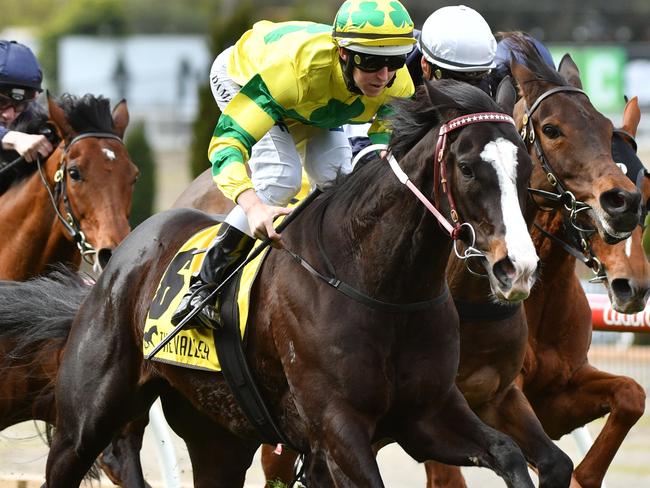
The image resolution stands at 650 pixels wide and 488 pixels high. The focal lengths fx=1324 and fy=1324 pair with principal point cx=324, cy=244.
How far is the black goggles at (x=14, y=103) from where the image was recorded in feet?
23.4

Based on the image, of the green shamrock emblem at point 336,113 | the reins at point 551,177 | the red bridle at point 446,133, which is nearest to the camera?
the red bridle at point 446,133

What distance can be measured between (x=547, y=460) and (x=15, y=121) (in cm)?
384

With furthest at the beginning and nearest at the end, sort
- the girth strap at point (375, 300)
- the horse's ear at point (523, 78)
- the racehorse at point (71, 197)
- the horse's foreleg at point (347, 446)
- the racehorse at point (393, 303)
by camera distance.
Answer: the racehorse at point (71, 197)
the horse's ear at point (523, 78)
the girth strap at point (375, 300)
the horse's foreleg at point (347, 446)
the racehorse at point (393, 303)

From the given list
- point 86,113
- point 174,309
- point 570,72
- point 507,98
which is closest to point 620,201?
point 507,98

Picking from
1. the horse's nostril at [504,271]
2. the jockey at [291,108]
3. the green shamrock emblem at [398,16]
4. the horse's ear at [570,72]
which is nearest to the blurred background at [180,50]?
the horse's ear at [570,72]

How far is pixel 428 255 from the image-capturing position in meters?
4.23

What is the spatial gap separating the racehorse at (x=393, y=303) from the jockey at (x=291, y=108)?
0.69ft

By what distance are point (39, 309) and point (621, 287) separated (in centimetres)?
245

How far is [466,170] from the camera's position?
3.91 metres

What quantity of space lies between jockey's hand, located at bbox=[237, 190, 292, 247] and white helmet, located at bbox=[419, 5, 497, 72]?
1.15 metres

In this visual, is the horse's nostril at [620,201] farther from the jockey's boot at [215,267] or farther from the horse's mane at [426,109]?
the jockey's boot at [215,267]

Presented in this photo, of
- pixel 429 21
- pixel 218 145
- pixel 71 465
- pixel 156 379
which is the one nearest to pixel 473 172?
pixel 218 145

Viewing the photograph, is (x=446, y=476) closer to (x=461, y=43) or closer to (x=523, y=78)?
(x=523, y=78)

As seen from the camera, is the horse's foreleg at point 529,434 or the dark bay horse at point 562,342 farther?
the dark bay horse at point 562,342
